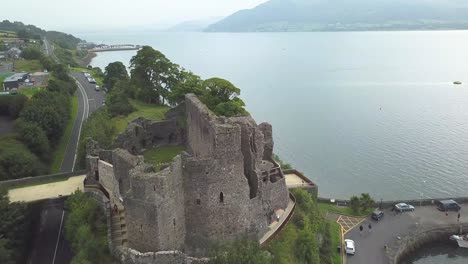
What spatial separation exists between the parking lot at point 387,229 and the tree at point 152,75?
40.0m

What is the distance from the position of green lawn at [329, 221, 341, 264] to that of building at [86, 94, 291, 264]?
27.1ft

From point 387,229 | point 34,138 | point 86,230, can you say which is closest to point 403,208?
point 387,229

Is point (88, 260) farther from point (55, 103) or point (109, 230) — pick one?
point (55, 103)

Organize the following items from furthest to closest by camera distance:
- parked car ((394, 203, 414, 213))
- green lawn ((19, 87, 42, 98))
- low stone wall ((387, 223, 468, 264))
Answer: green lawn ((19, 87, 42, 98))
parked car ((394, 203, 414, 213))
low stone wall ((387, 223, 468, 264))

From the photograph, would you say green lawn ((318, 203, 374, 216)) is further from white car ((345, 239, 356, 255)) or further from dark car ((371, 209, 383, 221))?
white car ((345, 239, 356, 255))

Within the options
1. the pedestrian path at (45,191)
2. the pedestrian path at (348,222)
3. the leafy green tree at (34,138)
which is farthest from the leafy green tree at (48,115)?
the pedestrian path at (348,222)

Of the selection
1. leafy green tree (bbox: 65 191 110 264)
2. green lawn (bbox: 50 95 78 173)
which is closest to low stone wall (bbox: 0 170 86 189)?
leafy green tree (bbox: 65 191 110 264)

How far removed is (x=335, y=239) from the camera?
38.7 metres

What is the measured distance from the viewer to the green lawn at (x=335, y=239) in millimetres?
35812

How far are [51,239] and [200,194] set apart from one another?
684 inches

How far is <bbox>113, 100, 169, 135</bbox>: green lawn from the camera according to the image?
2185 inches

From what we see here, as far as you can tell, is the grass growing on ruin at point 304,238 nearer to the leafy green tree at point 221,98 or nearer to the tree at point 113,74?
the leafy green tree at point 221,98

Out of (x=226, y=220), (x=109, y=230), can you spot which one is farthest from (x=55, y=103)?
(x=226, y=220)

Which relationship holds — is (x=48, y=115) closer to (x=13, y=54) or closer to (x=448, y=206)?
(x=448, y=206)
